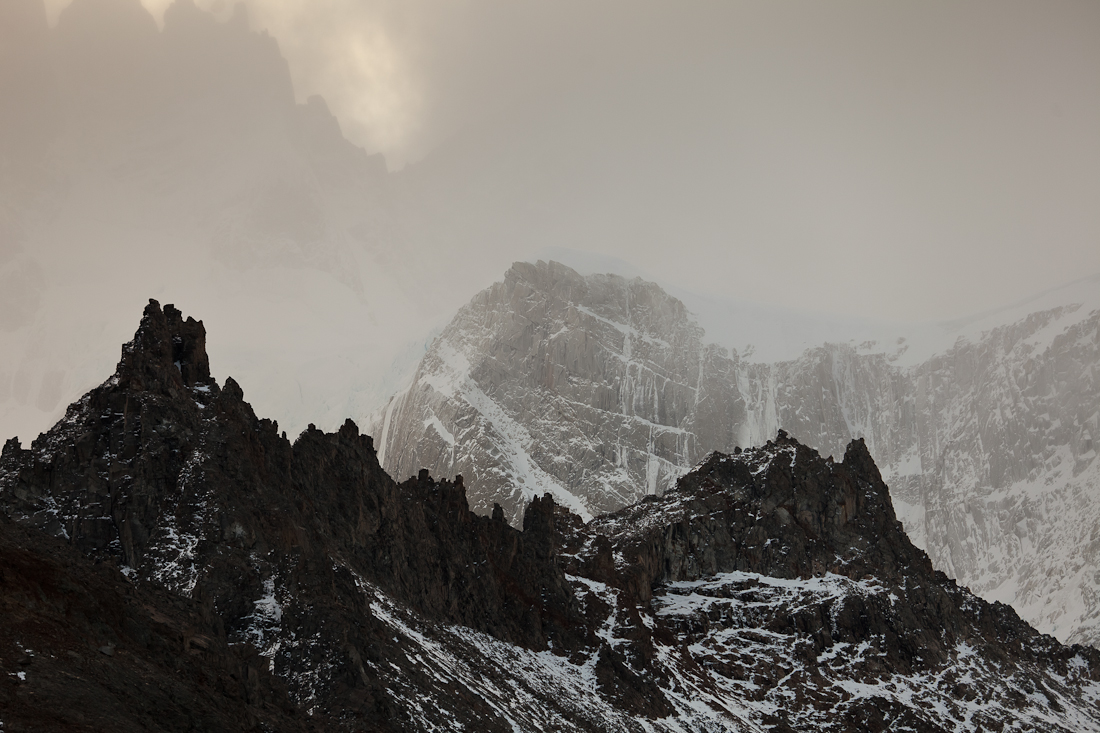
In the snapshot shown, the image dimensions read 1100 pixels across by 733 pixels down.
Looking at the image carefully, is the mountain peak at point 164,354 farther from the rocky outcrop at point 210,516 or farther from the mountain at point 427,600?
the mountain at point 427,600

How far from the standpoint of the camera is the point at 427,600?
124875 millimetres

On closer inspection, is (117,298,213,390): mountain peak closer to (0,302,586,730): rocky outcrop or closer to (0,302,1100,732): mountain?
(0,302,586,730): rocky outcrop

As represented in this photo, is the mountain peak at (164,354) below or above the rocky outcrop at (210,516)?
above

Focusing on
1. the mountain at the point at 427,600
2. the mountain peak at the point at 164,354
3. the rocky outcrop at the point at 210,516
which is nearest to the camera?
the mountain at the point at 427,600

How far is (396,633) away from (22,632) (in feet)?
168

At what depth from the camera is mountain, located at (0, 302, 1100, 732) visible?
5866cm

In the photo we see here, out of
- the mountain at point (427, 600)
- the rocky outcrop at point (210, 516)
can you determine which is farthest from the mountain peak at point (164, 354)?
the mountain at point (427, 600)

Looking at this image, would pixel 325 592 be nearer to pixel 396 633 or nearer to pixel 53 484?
pixel 396 633

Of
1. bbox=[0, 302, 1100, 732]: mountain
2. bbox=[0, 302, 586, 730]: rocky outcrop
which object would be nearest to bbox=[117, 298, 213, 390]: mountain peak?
bbox=[0, 302, 586, 730]: rocky outcrop

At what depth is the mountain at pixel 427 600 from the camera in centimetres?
5866

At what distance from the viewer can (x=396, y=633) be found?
9838cm

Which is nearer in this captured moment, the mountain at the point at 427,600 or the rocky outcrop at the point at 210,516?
the mountain at the point at 427,600

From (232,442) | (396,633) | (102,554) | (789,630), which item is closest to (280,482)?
(232,442)

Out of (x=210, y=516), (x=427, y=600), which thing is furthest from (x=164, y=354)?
(x=427, y=600)
